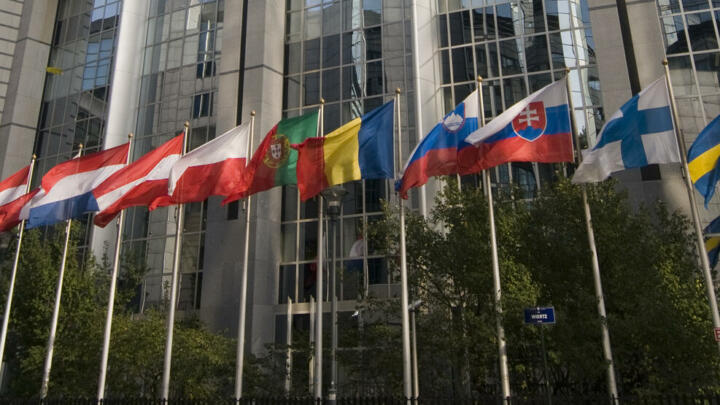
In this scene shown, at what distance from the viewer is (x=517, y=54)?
31828 millimetres

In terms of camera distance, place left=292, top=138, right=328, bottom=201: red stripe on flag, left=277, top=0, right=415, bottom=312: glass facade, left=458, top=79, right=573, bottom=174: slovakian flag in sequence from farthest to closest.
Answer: left=277, top=0, right=415, bottom=312: glass facade → left=292, top=138, right=328, bottom=201: red stripe on flag → left=458, top=79, right=573, bottom=174: slovakian flag

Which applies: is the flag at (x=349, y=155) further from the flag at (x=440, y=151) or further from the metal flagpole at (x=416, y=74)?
the metal flagpole at (x=416, y=74)

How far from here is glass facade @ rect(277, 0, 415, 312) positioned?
30.9 m

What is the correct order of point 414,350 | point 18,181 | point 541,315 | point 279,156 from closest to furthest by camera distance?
point 541,315 → point 414,350 → point 279,156 → point 18,181

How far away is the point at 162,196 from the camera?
1955 cm

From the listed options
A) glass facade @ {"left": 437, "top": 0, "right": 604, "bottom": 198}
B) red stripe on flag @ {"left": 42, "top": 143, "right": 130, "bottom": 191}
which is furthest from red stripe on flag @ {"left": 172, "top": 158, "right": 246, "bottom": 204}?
glass facade @ {"left": 437, "top": 0, "right": 604, "bottom": 198}

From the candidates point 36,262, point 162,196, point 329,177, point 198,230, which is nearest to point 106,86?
point 198,230

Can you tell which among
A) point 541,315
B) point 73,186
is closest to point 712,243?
point 541,315

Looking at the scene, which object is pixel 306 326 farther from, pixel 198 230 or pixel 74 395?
pixel 74 395

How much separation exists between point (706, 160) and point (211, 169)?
1384 cm

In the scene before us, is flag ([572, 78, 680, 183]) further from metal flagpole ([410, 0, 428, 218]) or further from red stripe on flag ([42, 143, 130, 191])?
red stripe on flag ([42, 143, 130, 191])

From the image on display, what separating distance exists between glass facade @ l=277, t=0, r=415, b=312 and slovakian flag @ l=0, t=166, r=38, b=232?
1260cm

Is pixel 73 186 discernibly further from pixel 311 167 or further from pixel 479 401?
pixel 479 401

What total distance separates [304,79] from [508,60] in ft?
37.4
